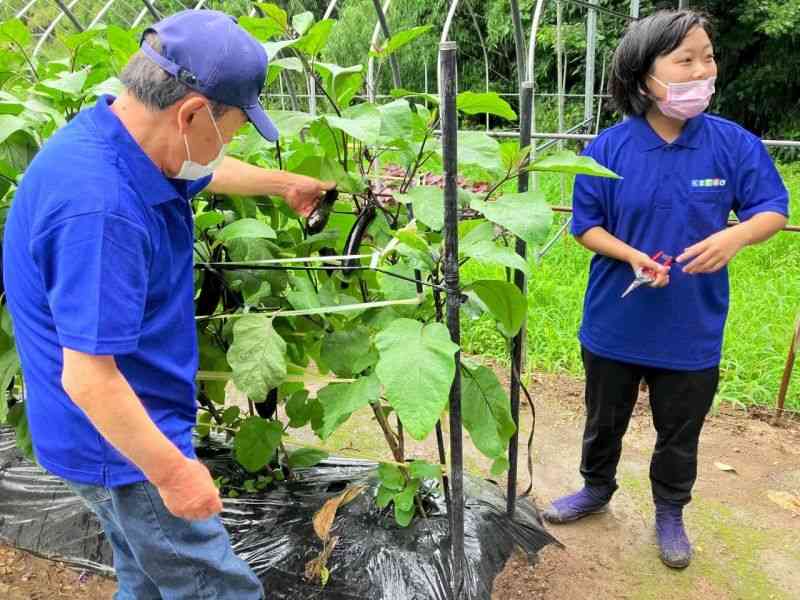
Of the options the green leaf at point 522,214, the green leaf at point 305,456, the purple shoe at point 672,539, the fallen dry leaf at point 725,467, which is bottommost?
the fallen dry leaf at point 725,467

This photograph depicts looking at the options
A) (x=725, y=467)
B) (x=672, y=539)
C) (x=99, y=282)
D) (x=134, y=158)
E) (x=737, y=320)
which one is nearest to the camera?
(x=99, y=282)

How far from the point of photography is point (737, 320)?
402 cm

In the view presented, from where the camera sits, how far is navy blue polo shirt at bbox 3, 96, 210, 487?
3.47 ft

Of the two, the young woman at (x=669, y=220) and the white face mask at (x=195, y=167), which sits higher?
the white face mask at (x=195, y=167)

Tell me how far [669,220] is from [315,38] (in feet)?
3.28

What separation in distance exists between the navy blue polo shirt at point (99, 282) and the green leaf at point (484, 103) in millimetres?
589

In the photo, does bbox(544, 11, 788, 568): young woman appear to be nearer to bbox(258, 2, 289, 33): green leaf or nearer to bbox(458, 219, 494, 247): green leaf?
bbox(458, 219, 494, 247): green leaf

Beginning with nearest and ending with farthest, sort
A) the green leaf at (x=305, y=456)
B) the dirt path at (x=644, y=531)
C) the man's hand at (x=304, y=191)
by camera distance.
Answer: the man's hand at (x=304, y=191), the dirt path at (x=644, y=531), the green leaf at (x=305, y=456)

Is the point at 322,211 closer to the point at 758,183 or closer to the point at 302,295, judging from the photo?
the point at 302,295

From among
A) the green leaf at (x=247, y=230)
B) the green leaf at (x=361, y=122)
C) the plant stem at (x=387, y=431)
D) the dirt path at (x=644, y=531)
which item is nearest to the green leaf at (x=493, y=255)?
the green leaf at (x=361, y=122)

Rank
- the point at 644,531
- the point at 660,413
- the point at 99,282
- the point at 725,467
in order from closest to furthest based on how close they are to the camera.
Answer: the point at 99,282 < the point at 660,413 < the point at 644,531 < the point at 725,467

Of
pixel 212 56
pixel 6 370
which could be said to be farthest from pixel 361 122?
pixel 6 370

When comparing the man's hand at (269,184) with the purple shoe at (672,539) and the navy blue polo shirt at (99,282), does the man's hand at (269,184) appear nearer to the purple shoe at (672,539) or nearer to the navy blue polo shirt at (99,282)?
the navy blue polo shirt at (99,282)

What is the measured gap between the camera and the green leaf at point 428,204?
1480 millimetres
